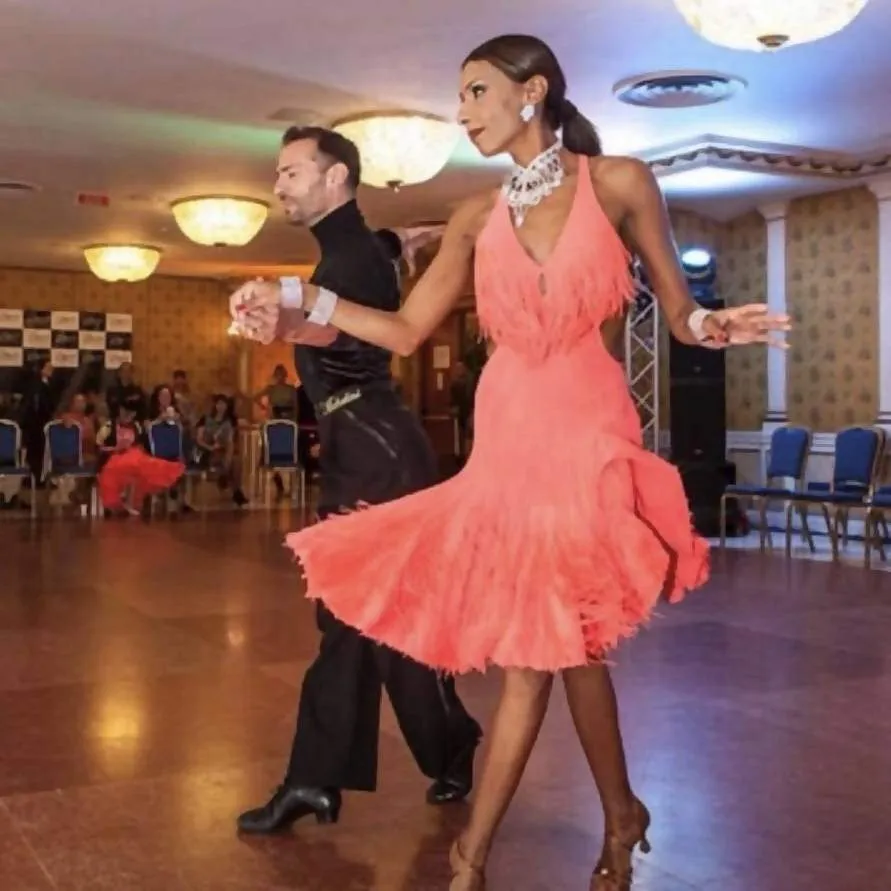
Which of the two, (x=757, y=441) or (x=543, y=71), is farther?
(x=757, y=441)

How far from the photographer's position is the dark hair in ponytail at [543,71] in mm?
1985

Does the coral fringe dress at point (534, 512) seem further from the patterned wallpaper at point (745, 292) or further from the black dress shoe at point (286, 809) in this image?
the patterned wallpaper at point (745, 292)

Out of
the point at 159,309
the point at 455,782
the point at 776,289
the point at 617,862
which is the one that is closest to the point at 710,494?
the point at 776,289

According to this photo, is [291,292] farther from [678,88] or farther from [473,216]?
[678,88]

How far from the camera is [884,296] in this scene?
960cm

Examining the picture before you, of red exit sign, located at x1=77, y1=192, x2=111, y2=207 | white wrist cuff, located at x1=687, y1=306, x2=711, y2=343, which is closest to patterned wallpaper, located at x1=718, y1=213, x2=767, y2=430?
red exit sign, located at x1=77, y1=192, x2=111, y2=207

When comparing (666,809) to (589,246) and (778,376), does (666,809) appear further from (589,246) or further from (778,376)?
(778,376)

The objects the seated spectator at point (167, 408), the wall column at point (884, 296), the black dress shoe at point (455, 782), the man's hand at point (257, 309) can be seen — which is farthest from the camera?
the seated spectator at point (167, 408)

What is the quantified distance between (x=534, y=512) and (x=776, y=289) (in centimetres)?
910

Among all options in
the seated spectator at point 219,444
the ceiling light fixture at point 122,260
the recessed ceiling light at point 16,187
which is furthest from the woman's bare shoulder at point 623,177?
the ceiling light fixture at point 122,260

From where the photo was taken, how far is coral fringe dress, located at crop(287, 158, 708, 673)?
184 centimetres

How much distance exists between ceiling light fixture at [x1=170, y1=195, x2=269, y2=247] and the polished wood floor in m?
5.13

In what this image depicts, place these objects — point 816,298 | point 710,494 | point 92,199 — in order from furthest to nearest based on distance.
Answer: point 92,199, point 816,298, point 710,494

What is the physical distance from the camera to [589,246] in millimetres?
1942
